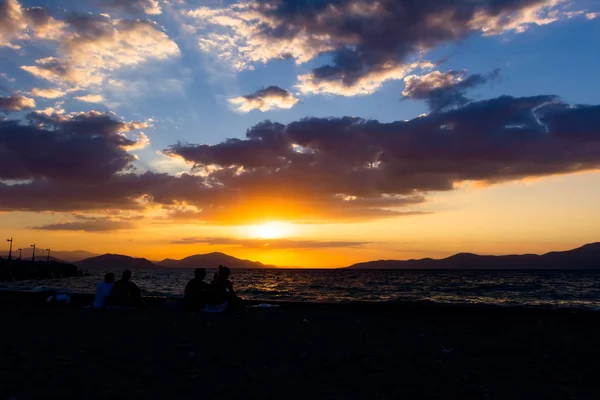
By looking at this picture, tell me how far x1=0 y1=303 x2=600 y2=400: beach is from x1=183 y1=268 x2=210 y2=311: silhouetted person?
2.23 meters

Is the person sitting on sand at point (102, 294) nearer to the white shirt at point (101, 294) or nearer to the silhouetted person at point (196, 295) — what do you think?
the white shirt at point (101, 294)

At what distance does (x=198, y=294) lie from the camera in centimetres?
1944

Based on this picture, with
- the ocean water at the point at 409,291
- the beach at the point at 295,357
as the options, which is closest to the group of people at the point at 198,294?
the beach at the point at 295,357

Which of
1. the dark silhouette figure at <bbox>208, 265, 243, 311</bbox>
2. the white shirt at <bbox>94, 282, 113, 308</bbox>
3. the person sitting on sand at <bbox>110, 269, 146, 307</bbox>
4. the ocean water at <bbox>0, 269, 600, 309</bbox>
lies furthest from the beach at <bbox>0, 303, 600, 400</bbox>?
the ocean water at <bbox>0, 269, 600, 309</bbox>

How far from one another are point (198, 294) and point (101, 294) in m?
4.20

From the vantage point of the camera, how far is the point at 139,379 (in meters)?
8.23

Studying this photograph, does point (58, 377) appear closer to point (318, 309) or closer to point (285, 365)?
point (285, 365)

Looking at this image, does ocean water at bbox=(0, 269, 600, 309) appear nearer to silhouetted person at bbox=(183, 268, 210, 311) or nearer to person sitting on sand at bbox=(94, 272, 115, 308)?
silhouetted person at bbox=(183, 268, 210, 311)

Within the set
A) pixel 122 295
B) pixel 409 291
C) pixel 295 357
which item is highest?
pixel 122 295

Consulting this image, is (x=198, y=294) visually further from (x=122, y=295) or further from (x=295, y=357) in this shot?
(x=295, y=357)

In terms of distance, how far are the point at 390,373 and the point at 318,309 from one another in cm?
1228

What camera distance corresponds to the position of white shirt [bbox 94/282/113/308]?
1994 cm

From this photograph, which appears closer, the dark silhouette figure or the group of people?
the group of people

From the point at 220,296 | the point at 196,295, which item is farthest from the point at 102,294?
the point at 220,296
